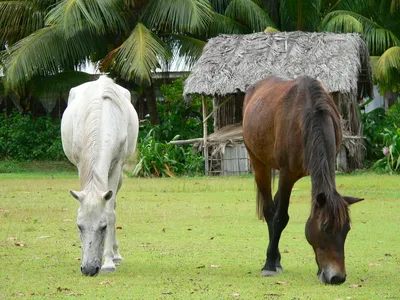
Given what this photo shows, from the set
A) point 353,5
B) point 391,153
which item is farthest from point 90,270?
point 353,5

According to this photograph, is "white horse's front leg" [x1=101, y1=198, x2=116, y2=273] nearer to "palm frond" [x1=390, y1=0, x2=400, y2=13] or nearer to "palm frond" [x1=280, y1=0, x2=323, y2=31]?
"palm frond" [x1=280, y1=0, x2=323, y2=31]

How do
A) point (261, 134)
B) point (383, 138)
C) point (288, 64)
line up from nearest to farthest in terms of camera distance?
point (261, 134)
point (288, 64)
point (383, 138)

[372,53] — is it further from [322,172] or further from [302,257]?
[322,172]

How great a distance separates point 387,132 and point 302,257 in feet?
51.0

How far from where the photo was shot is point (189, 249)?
954cm

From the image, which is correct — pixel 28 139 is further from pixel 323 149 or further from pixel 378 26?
pixel 323 149

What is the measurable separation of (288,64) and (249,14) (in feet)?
18.5

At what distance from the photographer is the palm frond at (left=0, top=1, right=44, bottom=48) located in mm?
26938

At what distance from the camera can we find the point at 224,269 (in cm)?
815

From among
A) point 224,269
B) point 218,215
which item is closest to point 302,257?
point 224,269

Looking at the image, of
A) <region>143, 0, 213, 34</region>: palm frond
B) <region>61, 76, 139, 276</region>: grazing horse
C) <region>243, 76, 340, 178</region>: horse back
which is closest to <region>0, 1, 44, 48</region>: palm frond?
<region>143, 0, 213, 34</region>: palm frond

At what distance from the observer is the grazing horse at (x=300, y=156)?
21.9ft

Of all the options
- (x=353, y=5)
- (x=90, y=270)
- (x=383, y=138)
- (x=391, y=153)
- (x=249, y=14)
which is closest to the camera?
(x=90, y=270)

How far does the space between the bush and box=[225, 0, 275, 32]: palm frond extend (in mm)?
7161
